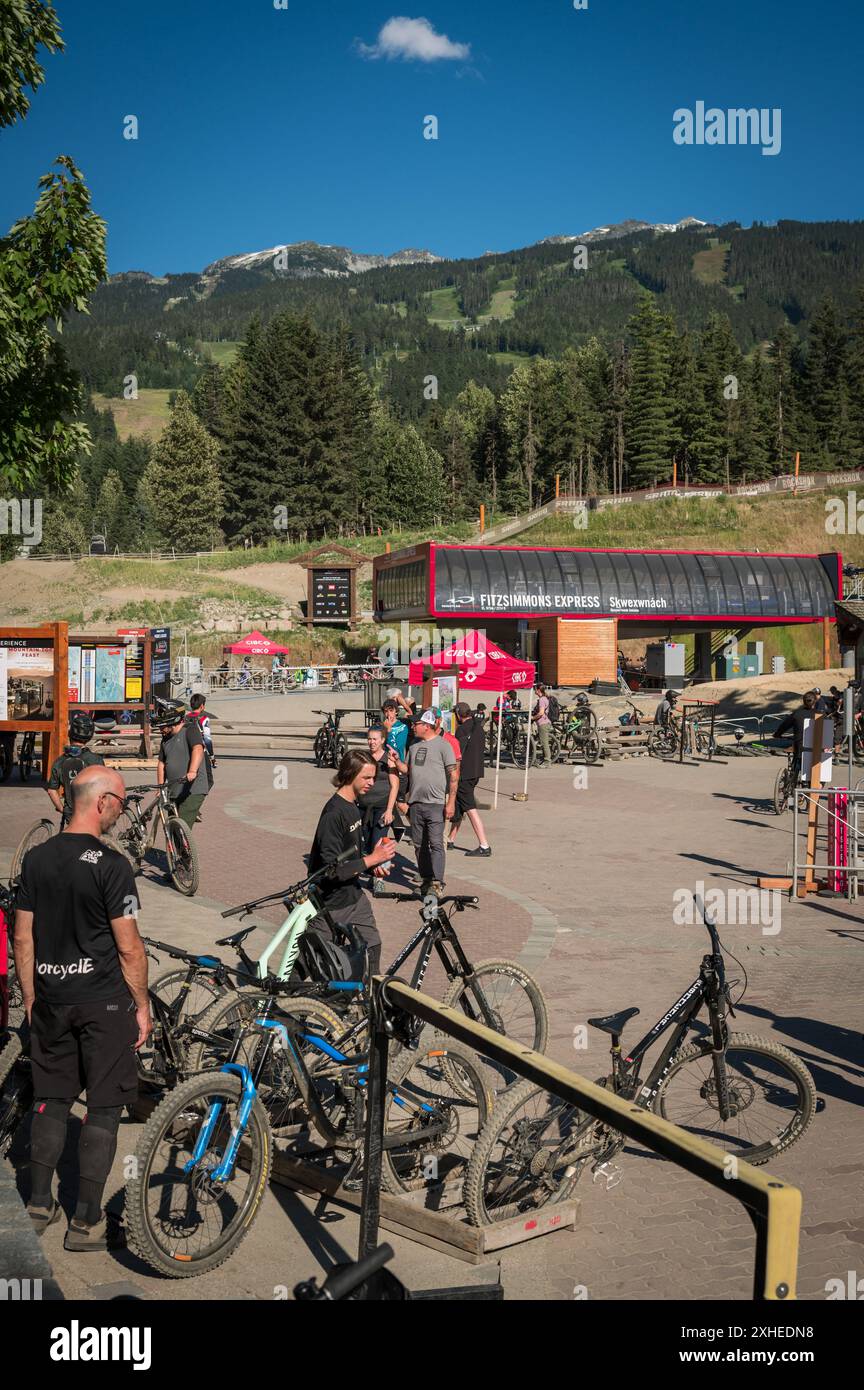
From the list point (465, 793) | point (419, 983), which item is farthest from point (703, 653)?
point (419, 983)

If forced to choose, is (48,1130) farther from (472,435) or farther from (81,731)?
(472,435)

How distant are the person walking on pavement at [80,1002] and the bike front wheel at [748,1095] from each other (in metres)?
2.66

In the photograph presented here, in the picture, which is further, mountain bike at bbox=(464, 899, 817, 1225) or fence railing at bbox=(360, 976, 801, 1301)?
mountain bike at bbox=(464, 899, 817, 1225)

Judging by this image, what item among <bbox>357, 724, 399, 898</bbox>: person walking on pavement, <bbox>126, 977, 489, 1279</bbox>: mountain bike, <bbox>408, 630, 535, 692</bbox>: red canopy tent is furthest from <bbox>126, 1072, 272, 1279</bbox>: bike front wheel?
<bbox>408, 630, 535, 692</bbox>: red canopy tent

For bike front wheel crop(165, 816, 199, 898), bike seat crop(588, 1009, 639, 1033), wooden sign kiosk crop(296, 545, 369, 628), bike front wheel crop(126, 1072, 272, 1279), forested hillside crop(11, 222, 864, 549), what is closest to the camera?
bike front wheel crop(126, 1072, 272, 1279)

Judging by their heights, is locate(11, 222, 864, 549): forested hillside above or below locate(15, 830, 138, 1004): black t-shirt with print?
above

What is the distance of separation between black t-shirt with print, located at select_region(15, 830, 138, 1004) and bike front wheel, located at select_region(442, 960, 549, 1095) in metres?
2.19

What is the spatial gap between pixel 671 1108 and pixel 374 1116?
294 centimetres

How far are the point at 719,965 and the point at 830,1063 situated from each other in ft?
6.83

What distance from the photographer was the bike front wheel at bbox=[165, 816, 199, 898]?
11.3 metres

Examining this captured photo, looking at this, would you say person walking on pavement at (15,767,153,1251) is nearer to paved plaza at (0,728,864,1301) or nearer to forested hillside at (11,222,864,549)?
paved plaza at (0,728,864,1301)

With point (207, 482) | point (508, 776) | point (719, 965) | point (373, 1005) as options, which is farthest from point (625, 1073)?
point (207, 482)
